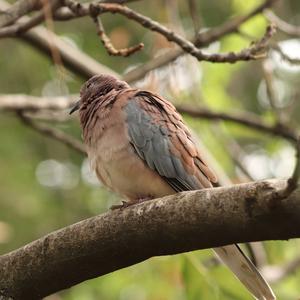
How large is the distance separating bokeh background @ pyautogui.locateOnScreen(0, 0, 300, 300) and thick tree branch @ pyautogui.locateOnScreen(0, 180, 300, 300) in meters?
1.44

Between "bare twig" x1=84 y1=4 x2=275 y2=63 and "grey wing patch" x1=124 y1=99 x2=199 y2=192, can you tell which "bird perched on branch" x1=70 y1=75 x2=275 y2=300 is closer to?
"grey wing patch" x1=124 y1=99 x2=199 y2=192

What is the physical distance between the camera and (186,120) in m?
6.98

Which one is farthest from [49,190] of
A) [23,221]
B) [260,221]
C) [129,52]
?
[260,221]

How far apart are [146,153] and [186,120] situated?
2703mm

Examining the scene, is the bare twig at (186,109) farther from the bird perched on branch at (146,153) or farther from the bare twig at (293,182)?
the bare twig at (293,182)

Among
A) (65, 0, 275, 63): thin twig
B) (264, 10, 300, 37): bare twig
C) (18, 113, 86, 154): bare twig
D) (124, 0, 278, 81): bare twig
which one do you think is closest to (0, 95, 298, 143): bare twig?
(18, 113, 86, 154): bare twig

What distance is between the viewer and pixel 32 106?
548 cm

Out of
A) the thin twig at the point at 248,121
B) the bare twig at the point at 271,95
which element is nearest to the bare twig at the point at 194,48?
the bare twig at the point at 271,95

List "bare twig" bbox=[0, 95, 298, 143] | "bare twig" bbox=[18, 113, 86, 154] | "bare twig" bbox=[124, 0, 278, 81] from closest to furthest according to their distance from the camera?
"bare twig" bbox=[124, 0, 278, 81]
"bare twig" bbox=[0, 95, 298, 143]
"bare twig" bbox=[18, 113, 86, 154]

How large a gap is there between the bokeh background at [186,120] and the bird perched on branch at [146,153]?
0.40m

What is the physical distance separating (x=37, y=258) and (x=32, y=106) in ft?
7.61

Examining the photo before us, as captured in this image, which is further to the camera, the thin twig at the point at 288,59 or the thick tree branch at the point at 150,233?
the thin twig at the point at 288,59

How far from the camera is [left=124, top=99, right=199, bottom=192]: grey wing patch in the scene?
4262mm

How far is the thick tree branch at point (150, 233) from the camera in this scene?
2.73m
